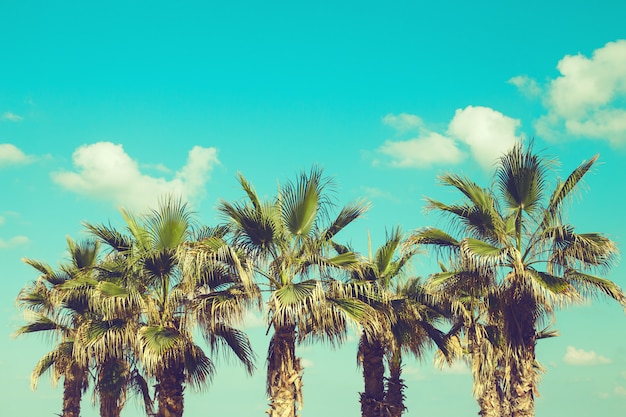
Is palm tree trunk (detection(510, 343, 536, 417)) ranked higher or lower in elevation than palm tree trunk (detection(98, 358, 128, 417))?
lower

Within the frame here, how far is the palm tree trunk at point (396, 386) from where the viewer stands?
71.3ft

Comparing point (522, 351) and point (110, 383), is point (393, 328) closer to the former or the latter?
point (522, 351)

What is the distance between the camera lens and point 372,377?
20.7 meters

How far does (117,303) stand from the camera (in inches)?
695

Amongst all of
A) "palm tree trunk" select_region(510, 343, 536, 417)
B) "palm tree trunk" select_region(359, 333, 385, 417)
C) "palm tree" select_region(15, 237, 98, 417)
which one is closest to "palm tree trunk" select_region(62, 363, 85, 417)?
"palm tree" select_region(15, 237, 98, 417)

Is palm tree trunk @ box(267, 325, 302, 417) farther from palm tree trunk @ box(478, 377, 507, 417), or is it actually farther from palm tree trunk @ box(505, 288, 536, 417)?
palm tree trunk @ box(478, 377, 507, 417)

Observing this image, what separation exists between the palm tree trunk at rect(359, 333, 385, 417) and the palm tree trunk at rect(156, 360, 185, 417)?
18.4 feet

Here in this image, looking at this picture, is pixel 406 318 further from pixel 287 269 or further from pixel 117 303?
pixel 117 303

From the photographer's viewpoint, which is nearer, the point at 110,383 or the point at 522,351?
the point at 522,351

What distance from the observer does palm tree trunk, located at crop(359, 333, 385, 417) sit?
20.5 m

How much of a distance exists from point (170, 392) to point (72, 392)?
7044mm

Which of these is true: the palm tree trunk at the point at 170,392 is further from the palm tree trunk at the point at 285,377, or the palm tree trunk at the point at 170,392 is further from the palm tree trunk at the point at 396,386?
the palm tree trunk at the point at 396,386

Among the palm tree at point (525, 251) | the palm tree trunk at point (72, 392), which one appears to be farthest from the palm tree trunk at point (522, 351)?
the palm tree trunk at point (72, 392)

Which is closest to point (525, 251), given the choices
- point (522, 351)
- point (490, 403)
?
point (522, 351)
